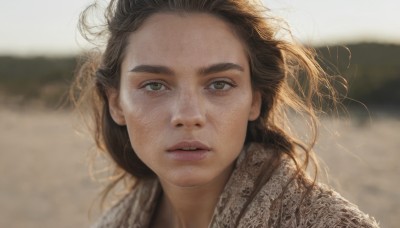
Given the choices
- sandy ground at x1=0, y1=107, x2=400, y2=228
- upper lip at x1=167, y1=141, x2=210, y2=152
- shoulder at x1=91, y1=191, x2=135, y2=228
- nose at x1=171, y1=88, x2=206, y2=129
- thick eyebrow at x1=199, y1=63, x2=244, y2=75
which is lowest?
sandy ground at x1=0, y1=107, x2=400, y2=228

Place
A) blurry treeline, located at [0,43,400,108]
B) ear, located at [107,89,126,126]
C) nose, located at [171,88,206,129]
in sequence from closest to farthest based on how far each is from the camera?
nose, located at [171,88,206,129] < ear, located at [107,89,126,126] < blurry treeline, located at [0,43,400,108]

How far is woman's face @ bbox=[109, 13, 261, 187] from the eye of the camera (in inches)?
106

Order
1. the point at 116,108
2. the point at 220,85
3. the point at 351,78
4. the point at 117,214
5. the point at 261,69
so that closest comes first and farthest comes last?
the point at 220,85, the point at 261,69, the point at 116,108, the point at 117,214, the point at 351,78

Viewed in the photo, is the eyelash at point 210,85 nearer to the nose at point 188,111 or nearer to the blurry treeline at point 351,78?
the nose at point 188,111

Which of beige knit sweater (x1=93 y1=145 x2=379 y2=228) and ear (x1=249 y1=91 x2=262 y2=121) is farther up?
ear (x1=249 y1=91 x2=262 y2=121)

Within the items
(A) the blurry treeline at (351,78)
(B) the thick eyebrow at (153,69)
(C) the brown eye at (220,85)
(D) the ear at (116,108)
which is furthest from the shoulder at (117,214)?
(A) the blurry treeline at (351,78)

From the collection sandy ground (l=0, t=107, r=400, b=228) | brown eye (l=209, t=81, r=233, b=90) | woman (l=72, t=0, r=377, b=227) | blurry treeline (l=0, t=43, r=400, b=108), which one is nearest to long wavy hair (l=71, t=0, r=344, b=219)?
woman (l=72, t=0, r=377, b=227)

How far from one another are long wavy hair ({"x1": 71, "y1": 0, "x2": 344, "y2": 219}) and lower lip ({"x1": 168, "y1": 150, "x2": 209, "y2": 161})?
322mm

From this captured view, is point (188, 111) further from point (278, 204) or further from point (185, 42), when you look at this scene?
point (278, 204)

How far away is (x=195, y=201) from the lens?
123 inches

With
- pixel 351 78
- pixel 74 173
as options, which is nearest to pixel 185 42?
pixel 74 173

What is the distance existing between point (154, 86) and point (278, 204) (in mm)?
715

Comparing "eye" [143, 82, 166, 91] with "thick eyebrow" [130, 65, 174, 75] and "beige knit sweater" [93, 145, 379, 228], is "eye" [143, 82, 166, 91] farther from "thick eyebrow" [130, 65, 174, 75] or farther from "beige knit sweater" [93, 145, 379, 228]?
"beige knit sweater" [93, 145, 379, 228]

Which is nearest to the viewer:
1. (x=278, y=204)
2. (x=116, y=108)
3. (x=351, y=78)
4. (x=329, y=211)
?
(x=329, y=211)
